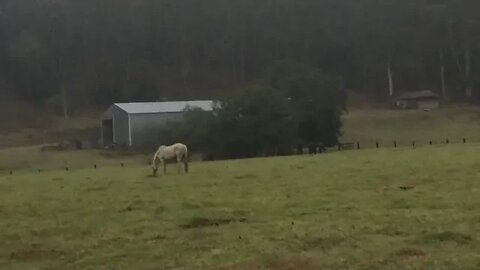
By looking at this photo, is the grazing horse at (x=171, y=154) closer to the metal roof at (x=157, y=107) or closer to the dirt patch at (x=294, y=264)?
the dirt patch at (x=294, y=264)

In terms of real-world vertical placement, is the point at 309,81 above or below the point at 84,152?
above

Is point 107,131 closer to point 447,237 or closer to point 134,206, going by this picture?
point 134,206

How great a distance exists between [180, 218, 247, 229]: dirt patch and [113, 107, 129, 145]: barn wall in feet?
194

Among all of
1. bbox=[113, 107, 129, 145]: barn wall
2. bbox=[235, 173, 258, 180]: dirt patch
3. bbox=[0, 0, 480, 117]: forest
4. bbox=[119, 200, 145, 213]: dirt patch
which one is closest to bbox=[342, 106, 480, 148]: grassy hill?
bbox=[0, 0, 480, 117]: forest

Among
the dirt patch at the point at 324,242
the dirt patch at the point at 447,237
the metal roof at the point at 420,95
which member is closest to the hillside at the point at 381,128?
the metal roof at the point at 420,95

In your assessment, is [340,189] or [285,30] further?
[285,30]

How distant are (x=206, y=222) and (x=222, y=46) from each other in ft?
305

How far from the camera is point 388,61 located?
101 m

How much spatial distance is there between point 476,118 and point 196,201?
6764 centimetres

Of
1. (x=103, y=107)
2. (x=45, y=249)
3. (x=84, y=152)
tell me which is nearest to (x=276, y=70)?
(x=84, y=152)

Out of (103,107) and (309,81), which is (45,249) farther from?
(103,107)

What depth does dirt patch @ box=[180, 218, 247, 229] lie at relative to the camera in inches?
600

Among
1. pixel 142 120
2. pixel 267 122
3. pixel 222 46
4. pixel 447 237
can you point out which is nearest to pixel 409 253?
pixel 447 237

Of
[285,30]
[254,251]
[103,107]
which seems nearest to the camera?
[254,251]
